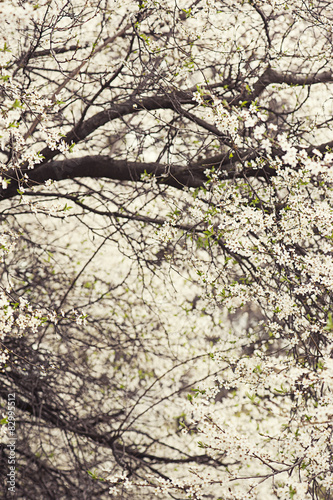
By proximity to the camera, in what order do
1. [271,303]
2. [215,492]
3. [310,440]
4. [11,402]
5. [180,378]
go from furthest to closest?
1. [180,378]
2. [215,492]
3. [11,402]
4. [271,303]
5. [310,440]

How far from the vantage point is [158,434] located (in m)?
7.35

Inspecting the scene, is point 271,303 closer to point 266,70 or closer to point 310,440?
point 310,440

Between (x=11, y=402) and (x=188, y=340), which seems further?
(x=188, y=340)

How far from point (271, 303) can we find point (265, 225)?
0.63 metres

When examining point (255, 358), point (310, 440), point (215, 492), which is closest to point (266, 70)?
point (255, 358)

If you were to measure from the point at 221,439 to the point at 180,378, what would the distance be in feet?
16.0

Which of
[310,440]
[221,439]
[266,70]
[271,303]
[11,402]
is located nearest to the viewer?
[310,440]

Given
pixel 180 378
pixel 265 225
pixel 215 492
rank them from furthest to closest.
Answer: pixel 180 378 → pixel 215 492 → pixel 265 225

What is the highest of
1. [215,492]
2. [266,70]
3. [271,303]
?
[266,70]

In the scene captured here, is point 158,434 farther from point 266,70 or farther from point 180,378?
point 266,70

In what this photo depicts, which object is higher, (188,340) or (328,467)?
(188,340)

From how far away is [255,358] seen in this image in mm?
3691

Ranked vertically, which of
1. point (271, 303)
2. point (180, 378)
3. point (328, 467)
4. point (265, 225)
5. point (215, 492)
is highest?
point (180, 378)

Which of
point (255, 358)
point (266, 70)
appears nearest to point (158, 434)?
point (255, 358)
